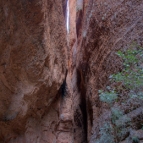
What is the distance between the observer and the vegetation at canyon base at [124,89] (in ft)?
10.2

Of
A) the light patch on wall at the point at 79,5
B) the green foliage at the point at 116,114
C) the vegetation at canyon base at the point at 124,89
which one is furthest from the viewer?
the light patch on wall at the point at 79,5

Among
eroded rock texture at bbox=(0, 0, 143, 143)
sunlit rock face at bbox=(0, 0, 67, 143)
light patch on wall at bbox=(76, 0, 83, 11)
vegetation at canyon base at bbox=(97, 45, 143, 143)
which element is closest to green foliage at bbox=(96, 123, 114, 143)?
vegetation at canyon base at bbox=(97, 45, 143, 143)

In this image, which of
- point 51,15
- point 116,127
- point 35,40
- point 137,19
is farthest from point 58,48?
point 116,127

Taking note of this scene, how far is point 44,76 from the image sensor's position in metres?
4.99

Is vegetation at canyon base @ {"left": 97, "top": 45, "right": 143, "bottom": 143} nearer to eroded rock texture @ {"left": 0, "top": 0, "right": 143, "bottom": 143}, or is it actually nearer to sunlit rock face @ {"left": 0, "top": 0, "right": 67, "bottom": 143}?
eroded rock texture @ {"left": 0, "top": 0, "right": 143, "bottom": 143}

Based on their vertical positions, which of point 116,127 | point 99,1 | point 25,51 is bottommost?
point 116,127

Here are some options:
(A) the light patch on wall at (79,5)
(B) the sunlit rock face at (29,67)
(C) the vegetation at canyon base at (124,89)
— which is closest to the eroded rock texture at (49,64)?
(B) the sunlit rock face at (29,67)

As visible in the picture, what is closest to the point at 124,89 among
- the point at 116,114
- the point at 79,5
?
the point at 116,114

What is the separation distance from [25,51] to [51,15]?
129cm

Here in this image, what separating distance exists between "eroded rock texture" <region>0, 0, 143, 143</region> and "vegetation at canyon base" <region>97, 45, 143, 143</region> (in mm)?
146

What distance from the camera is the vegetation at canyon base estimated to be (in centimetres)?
310

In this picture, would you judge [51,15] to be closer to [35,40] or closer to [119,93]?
[35,40]

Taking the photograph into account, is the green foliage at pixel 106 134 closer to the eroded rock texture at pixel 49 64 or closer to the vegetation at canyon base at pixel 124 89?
the vegetation at canyon base at pixel 124 89

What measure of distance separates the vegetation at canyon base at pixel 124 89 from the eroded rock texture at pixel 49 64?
15cm
